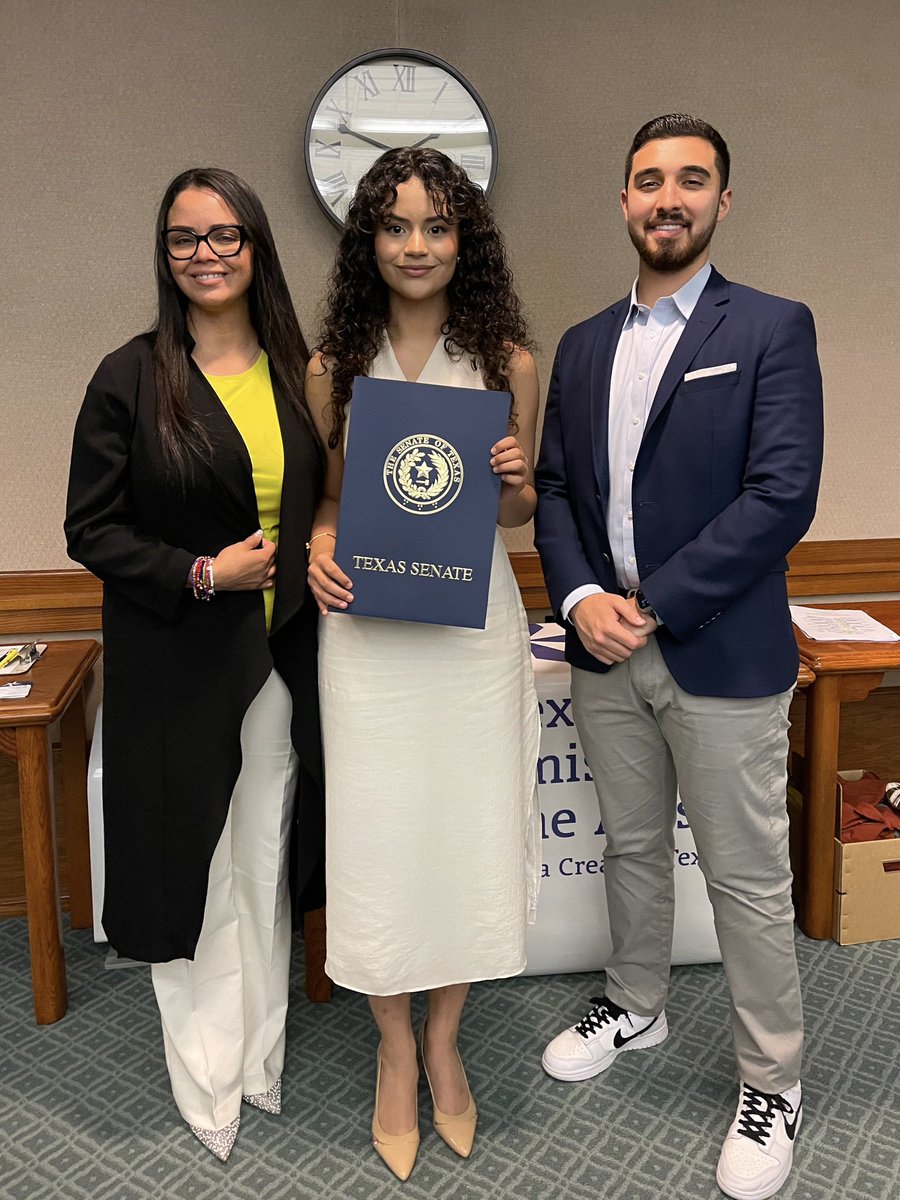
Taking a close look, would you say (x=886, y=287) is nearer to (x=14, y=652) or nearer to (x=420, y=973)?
(x=420, y=973)

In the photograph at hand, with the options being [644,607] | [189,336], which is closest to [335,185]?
[189,336]

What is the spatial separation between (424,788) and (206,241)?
102 cm

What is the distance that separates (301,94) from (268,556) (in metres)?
1.60

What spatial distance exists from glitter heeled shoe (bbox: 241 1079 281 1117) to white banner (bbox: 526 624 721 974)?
70 cm

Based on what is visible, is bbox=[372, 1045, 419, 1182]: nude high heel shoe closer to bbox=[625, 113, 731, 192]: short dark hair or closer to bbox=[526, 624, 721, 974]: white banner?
bbox=[526, 624, 721, 974]: white banner

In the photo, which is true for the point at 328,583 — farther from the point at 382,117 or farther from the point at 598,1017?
the point at 382,117

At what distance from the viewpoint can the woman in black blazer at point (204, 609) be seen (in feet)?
5.59

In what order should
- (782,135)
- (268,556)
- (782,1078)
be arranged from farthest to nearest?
(782,135), (782,1078), (268,556)

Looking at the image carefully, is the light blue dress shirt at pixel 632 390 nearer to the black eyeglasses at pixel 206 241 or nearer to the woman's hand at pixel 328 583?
the woman's hand at pixel 328 583

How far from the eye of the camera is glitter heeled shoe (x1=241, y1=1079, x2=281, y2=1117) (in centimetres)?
198

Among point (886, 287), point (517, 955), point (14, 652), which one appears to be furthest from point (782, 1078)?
point (886, 287)

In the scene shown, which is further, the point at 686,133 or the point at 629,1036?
the point at 629,1036

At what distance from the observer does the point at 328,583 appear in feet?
5.41

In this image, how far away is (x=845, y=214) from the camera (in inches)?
117
